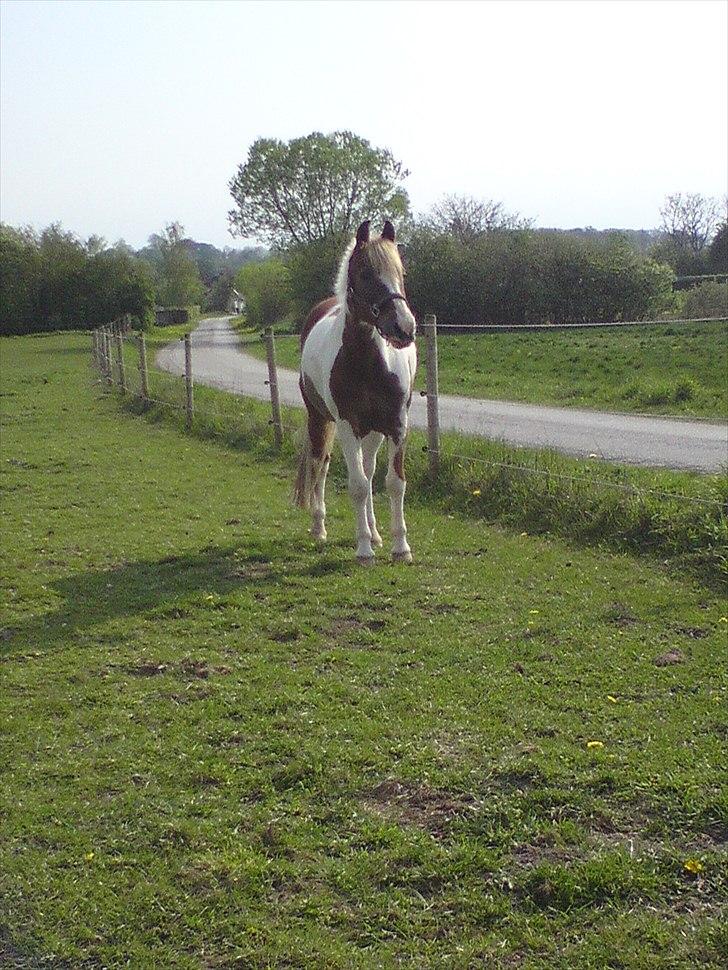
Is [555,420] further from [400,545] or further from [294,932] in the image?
[294,932]

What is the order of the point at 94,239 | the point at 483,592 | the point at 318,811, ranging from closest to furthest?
1. the point at 318,811
2. the point at 483,592
3. the point at 94,239

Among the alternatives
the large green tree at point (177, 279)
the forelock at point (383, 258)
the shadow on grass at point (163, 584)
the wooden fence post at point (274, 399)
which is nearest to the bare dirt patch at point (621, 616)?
the shadow on grass at point (163, 584)

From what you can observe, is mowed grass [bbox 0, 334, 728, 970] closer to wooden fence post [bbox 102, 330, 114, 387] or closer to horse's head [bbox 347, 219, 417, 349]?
horse's head [bbox 347, 219, 417, 349]

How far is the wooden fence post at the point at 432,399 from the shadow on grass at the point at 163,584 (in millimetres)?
2037

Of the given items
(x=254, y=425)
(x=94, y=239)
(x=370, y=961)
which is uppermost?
(x=94, y=239)

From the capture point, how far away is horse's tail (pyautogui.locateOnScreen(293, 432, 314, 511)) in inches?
341

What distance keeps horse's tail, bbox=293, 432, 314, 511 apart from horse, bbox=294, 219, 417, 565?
0.95 ft

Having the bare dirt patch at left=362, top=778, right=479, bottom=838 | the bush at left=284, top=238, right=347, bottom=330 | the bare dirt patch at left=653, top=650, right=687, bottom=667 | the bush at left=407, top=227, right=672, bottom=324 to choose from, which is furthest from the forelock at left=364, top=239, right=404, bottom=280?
the bush at left=284, top=238, right=347, bottom=330

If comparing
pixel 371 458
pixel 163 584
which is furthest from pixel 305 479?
pixel 163 584

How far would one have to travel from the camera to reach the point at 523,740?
4285mm

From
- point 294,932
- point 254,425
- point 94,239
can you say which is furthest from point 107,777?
point 94,239

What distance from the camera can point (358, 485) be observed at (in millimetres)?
7605

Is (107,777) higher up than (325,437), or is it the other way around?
(325,437)

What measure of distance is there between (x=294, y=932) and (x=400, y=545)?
4.68 metres
